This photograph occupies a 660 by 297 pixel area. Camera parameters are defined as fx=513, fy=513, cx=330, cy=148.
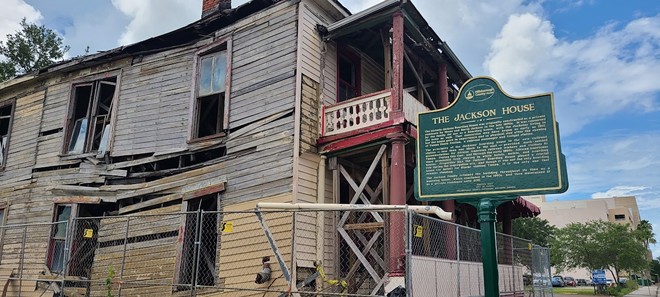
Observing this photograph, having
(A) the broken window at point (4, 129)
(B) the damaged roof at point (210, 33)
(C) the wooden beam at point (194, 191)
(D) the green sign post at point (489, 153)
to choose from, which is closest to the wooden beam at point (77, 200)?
(C) the wooden beam at point (194, 191)

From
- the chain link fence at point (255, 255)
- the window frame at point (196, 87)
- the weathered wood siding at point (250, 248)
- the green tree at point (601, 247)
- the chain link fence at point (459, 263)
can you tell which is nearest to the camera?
the chain link fence at point (459, 263)

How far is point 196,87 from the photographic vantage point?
44.0 ft

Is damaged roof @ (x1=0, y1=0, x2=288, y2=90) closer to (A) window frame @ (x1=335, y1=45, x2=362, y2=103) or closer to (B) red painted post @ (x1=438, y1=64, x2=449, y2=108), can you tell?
(A) window frame @ (x1=335, y1=45, x2=362, y2=103)

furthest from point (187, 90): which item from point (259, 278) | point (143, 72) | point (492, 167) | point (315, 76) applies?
point (492, 167)

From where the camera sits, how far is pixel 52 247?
14.2 meters

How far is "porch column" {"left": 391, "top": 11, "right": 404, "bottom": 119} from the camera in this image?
10711 millimetres

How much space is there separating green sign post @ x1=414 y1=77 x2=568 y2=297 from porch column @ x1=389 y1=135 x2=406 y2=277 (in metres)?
3.09

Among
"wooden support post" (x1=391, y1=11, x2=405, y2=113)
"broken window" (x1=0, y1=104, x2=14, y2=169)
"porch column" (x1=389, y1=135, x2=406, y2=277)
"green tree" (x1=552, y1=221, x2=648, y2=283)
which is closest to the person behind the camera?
"porch column" (x1=389, y1=135, x2=406, y2=277)

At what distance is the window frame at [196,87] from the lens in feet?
41.5

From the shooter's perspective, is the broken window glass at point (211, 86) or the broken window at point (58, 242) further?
the broken window at point (58, 242)

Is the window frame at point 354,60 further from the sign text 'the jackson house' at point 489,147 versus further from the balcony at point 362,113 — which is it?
the sign text 'the jackson house' at point 489,147

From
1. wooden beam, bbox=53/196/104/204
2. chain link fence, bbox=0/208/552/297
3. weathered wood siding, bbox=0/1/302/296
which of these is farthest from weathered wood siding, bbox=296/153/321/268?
wooden beam, bbox=53/196/104/204

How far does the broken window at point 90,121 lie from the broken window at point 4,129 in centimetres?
323

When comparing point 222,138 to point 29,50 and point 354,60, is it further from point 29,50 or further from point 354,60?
point 29,50
